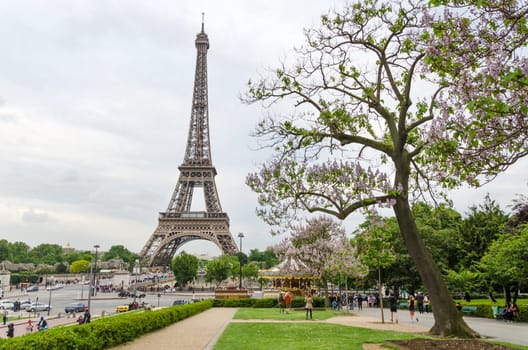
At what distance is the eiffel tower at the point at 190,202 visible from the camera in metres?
71.8

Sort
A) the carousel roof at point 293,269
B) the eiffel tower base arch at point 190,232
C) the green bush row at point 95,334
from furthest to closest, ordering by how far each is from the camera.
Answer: the eiffel tower base arch at point 190,232, the carousel roof at point 293,269, the green bush row at point 95,334

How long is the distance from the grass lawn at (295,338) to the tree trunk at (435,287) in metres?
1.10

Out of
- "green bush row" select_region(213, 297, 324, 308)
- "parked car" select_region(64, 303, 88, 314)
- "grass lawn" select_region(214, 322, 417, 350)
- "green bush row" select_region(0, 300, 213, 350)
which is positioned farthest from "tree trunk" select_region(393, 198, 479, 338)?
"parked car" select_region(64, 303, 88, 314)

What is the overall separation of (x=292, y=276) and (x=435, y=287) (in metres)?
24.0

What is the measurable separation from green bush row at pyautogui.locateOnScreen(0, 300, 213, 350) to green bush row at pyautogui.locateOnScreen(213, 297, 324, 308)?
623 inches

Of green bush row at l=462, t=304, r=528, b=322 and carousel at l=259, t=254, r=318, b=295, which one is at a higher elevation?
carousel at l=259, t=254, r=318, b=295

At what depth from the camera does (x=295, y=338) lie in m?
13.4

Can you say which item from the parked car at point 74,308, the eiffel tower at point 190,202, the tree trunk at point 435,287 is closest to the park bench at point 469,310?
the tree trunk at point 435,287

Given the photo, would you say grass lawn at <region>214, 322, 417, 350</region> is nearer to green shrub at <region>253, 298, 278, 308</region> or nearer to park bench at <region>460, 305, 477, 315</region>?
park bench at <region>460, 305, 477, 315</region>

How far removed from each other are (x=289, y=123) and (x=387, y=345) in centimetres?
727

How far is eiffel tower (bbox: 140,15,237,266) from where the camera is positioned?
7181 cm

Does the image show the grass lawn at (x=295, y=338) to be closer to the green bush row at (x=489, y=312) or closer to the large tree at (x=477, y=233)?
the green bush row at (x=489, y=312)

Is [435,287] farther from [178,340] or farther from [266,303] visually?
[266,303]

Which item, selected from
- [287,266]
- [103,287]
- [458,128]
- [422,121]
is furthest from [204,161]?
[458,128]
